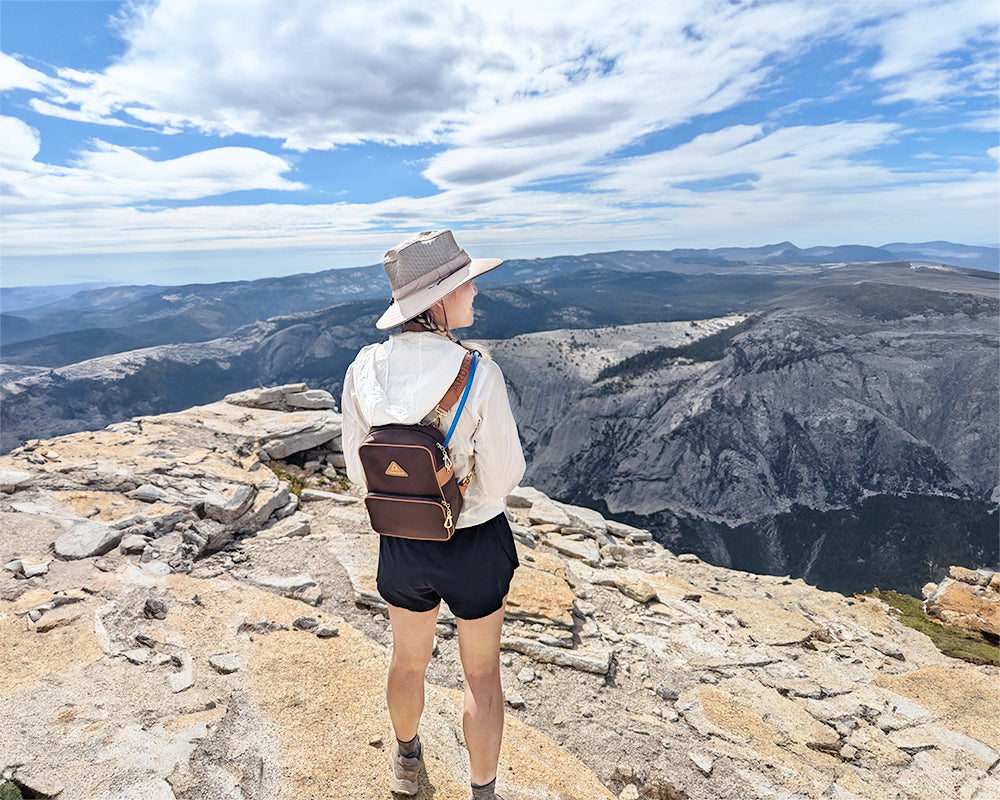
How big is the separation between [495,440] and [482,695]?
1.81 m

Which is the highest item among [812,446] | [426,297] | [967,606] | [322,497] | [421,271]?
[421,271]

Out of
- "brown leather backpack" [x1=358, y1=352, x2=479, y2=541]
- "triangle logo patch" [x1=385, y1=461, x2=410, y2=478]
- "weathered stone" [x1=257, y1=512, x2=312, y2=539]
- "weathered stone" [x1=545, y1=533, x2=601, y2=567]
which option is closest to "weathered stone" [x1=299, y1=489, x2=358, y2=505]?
"weathered stone" [x1=257, y1=512, x2=312, y2=539]

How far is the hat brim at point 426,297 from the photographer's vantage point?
3.19m

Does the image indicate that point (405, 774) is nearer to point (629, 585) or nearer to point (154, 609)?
→ point (154, 609)

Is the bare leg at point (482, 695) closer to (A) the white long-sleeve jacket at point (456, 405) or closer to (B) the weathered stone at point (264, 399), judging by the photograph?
(A) the white long-sleeve jacket at point (456, 405)

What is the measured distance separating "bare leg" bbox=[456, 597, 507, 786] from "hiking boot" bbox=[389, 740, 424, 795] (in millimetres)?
742

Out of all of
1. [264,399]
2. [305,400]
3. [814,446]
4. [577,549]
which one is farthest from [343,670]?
[814,446]

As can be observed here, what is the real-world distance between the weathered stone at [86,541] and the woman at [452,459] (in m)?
6.77

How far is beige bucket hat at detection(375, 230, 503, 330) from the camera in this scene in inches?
129

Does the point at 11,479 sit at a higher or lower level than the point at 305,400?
higher

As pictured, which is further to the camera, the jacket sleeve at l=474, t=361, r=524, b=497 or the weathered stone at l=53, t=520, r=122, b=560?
the weathered stone at l=53, t=520, r=122, b=560

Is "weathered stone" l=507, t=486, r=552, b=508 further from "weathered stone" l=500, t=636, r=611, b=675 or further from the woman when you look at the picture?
the woman

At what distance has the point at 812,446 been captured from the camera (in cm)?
12731

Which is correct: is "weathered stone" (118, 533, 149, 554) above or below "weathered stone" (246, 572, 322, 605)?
above
